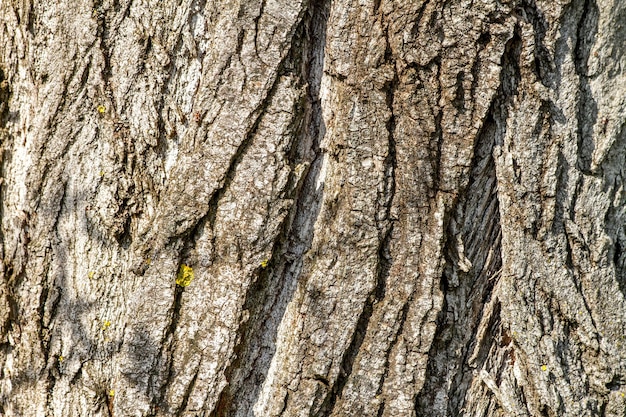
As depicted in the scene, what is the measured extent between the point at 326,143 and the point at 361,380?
82 centimetres

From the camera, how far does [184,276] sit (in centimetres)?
181

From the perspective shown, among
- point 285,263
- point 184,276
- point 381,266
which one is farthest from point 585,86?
point 184,276

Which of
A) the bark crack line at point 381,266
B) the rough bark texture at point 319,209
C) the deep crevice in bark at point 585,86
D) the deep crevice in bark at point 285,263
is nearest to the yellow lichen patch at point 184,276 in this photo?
the rough bark texture at point 319,209

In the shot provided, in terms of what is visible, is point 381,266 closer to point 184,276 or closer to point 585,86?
point 184,276

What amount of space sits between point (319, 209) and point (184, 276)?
1.68 ft

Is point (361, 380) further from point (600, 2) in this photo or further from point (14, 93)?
point (14, 93)

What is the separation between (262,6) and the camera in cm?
176

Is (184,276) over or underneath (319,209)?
underneath

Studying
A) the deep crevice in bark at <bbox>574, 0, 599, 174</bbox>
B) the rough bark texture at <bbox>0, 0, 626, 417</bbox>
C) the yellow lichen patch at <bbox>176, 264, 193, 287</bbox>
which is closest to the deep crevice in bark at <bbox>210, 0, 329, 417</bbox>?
the rough bark texture at <bbox>0, 0, 626, 417</bbox>

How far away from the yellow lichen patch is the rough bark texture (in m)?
0.01

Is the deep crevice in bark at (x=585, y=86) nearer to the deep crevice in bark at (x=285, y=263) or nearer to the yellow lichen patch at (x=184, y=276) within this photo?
the deep crevice in bark at (x=285, y=263)

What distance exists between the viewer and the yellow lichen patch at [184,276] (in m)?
1.81

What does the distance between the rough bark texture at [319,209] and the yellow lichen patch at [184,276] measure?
0.6 inches

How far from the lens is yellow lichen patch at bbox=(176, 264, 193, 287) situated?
1.81 m
